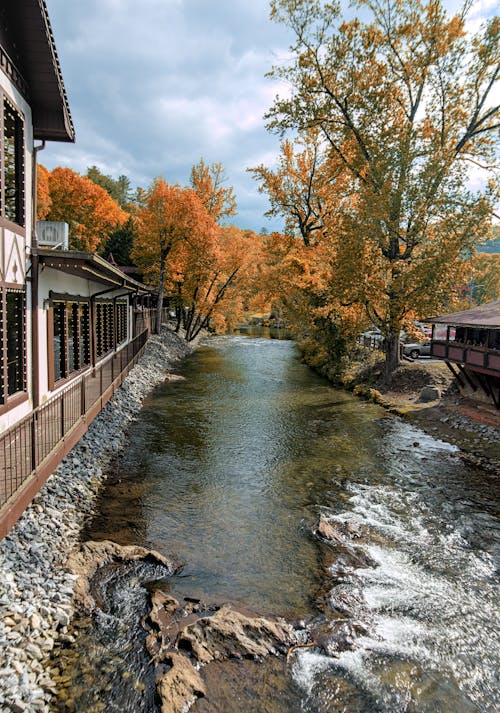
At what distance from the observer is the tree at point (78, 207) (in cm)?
5191

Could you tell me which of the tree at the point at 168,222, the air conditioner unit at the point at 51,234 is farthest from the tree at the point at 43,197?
the air conditioner unit at the point at 51,234

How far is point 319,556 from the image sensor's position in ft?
28.7

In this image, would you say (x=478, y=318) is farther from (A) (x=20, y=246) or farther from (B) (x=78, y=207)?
(B) (x=78, y=207)

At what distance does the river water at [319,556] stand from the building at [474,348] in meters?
3.33

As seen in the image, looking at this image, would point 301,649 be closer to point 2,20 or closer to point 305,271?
point 2,20

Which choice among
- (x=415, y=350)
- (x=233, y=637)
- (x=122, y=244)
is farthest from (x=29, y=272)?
(x=122, y=244)

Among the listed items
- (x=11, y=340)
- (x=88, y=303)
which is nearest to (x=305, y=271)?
(x=88, y=303)

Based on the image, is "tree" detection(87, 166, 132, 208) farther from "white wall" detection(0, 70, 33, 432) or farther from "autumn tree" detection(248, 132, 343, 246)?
"white wall" detection(0, 70, 33, 432)

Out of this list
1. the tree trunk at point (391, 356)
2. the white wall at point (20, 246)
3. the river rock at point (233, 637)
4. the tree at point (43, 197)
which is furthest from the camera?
the tree at point (43, 197)

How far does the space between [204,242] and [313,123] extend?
12.1 meters

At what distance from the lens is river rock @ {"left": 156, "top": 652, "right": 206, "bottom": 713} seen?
5.33 meters

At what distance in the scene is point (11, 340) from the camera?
870 cm

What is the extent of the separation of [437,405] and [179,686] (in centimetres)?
1712

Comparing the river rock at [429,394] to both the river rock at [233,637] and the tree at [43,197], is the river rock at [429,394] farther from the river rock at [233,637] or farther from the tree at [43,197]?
the tree at [43,197]
